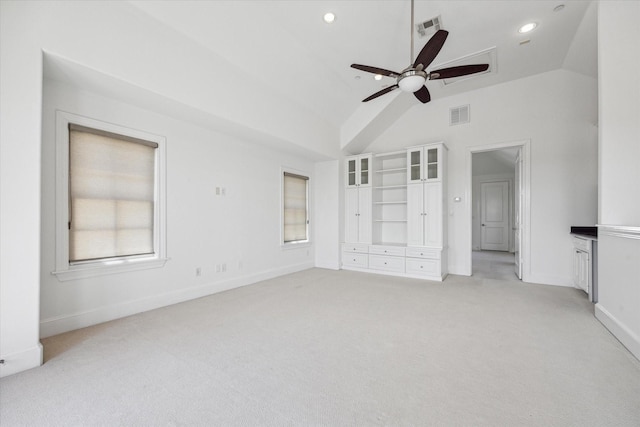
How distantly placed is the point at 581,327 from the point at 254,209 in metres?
4.60

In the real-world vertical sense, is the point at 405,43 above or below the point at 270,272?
above

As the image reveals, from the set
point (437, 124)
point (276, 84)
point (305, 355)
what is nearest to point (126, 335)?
point (305, 355)

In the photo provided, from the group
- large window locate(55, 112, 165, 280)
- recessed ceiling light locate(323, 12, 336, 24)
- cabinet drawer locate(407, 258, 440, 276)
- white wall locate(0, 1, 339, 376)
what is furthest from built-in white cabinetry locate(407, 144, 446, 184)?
large window locate(55, 112, 165, 280)

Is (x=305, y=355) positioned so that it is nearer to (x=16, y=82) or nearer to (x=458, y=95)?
(x=16, y=82)

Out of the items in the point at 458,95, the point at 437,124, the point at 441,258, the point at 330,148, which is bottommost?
the point at 441,258

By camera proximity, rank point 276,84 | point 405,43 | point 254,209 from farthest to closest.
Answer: point 254,209 < point 276,84 < point 405,43

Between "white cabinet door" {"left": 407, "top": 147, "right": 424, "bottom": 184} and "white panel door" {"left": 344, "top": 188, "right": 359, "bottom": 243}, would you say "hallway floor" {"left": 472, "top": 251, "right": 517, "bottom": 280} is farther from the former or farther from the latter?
"white panel door" {"left": 344, "top": 188, "right": 359, "bottom": 243}

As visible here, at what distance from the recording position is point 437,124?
5629 millimetres

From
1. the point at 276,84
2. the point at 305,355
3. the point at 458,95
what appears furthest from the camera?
the point at 458,95

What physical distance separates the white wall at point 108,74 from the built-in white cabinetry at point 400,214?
8.22 ft

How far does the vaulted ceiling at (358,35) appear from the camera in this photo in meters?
3.12

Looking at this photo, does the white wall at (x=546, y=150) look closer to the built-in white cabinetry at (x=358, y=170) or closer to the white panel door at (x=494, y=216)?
the built-in white cabinetry at (x=358, y=170)

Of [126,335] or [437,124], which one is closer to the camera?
[126,335]

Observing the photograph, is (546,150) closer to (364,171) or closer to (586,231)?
(586,231)
